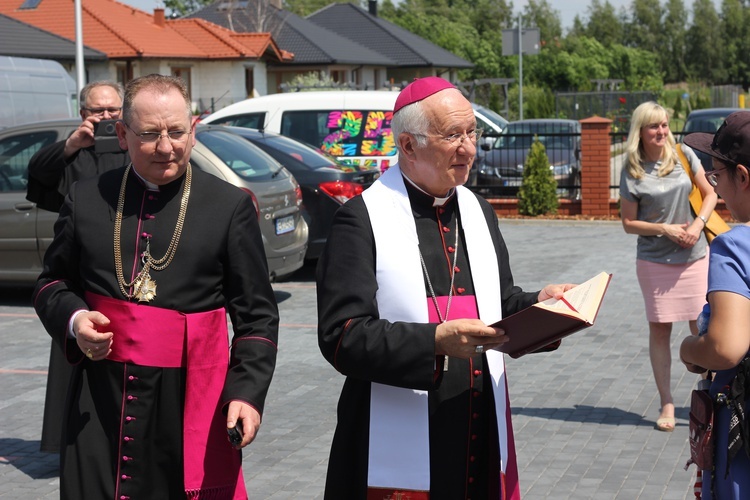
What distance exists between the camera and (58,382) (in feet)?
18.4

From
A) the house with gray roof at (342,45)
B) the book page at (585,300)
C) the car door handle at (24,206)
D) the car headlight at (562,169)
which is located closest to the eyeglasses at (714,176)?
the book page at (585,300)

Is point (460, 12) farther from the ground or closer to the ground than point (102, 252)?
farther from the ground

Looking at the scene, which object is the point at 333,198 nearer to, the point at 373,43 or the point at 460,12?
the point at 373,43

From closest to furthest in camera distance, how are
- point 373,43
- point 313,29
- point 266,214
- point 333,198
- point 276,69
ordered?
point 266,214, point 333,198, point 276,69, point 313,29, point 373,43

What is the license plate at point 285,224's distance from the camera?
1093 centimetres

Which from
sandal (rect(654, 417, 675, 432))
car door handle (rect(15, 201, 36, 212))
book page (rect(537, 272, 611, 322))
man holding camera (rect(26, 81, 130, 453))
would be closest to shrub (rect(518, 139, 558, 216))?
car door handle (rect(15, 201, 36, 212))

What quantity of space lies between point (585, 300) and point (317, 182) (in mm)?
9258

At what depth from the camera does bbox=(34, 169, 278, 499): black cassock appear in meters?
3.32

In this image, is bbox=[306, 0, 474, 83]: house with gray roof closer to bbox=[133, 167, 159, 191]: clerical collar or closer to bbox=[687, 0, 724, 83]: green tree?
bbox=[687, 0, 724, 83]: green tree

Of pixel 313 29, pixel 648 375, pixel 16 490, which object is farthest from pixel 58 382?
pixel 313 29

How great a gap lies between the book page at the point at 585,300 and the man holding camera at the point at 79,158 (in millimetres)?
2954

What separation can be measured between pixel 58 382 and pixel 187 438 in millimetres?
2527

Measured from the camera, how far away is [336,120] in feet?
50.0

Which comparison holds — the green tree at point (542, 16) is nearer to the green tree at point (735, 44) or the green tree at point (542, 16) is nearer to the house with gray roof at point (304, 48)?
the green tree at point (735, 44)
